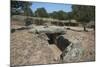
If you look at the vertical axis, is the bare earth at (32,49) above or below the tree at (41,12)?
below

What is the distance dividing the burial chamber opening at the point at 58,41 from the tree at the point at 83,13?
410 mm

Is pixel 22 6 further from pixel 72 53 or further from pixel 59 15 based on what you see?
pixel 72 53

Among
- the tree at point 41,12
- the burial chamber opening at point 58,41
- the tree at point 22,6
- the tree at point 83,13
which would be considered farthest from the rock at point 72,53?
the tree at point 22,6

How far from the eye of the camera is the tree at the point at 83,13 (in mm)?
3086

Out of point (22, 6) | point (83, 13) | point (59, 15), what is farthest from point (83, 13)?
point (22, 6)

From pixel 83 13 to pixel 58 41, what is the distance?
0.64m

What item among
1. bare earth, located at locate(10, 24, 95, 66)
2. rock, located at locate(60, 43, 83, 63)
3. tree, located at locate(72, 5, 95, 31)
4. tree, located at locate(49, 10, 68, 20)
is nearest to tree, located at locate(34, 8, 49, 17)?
tree, located at locate(49, 10, 68, 20)

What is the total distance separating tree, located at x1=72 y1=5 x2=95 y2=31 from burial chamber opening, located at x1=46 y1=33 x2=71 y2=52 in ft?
1.34

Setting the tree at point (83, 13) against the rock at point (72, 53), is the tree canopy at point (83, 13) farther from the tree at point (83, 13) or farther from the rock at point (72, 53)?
the rock at point (72, 53)

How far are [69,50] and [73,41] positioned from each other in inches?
6.4

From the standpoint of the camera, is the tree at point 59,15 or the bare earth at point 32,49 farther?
the tree at point 59,15

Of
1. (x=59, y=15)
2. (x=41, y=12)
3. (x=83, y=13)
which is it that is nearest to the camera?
(x=41, y=12)

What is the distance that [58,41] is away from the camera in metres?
2.96
